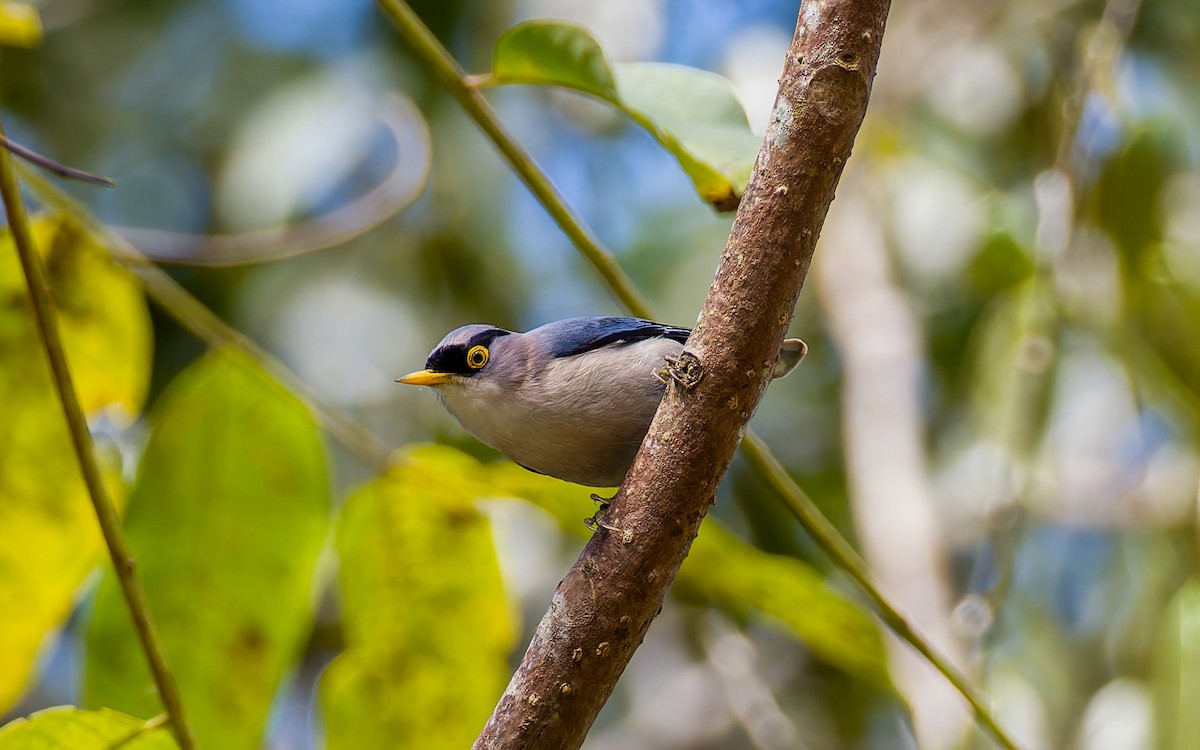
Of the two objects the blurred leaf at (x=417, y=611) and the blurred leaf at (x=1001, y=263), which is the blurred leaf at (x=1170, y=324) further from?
the blurred leaf at (x=417, y=611)

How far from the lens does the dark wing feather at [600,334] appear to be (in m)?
3.25

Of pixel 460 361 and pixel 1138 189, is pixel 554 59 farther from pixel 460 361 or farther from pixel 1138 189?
pixel 1138 189

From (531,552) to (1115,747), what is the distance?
327 centimetres

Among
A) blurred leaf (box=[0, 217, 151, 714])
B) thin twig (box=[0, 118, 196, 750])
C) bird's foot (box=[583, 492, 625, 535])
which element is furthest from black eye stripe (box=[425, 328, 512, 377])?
thin twig (box=[0, 118, 196, 750])

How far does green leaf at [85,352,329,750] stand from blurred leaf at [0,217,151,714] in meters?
0.12

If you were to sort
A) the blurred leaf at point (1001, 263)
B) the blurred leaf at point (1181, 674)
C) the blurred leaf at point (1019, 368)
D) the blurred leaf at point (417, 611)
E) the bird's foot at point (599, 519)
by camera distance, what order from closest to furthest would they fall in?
the bird's foot at point (599, 519)
the blurred leaf at point (417, 611)
the blurred leaf at point (1181, 674)
the blurred leaf at point (1019, 368)
the blurred leaf at point (1001, 263)

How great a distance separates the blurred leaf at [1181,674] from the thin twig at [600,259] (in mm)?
1037

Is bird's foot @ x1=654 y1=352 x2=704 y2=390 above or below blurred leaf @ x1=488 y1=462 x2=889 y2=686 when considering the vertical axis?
above

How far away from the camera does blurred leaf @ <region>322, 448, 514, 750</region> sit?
2.85 meters

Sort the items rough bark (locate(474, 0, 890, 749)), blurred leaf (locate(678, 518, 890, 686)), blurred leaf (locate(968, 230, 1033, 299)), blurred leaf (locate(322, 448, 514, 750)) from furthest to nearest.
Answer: blurred leaf (locate(968, 230, 1033, 299)), blurred leaf (locate(322, 448, 514, 750)), blurred leaf (locate(678, 518, 890, 686)), rough bark (locate(474, 0, 890, 749))

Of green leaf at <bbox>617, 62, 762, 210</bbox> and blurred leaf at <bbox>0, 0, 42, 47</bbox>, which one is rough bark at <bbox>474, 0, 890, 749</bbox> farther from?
blurred leaf at <bbox>0, 0, 42, 47</bbox>

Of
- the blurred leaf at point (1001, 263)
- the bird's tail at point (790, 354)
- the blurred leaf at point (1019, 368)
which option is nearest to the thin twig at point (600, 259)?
the bird's tail at point (790, 354)

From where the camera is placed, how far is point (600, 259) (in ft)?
7.79

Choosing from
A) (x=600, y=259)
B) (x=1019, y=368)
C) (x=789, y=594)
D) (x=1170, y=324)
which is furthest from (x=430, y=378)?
(x=1170, y=324)
